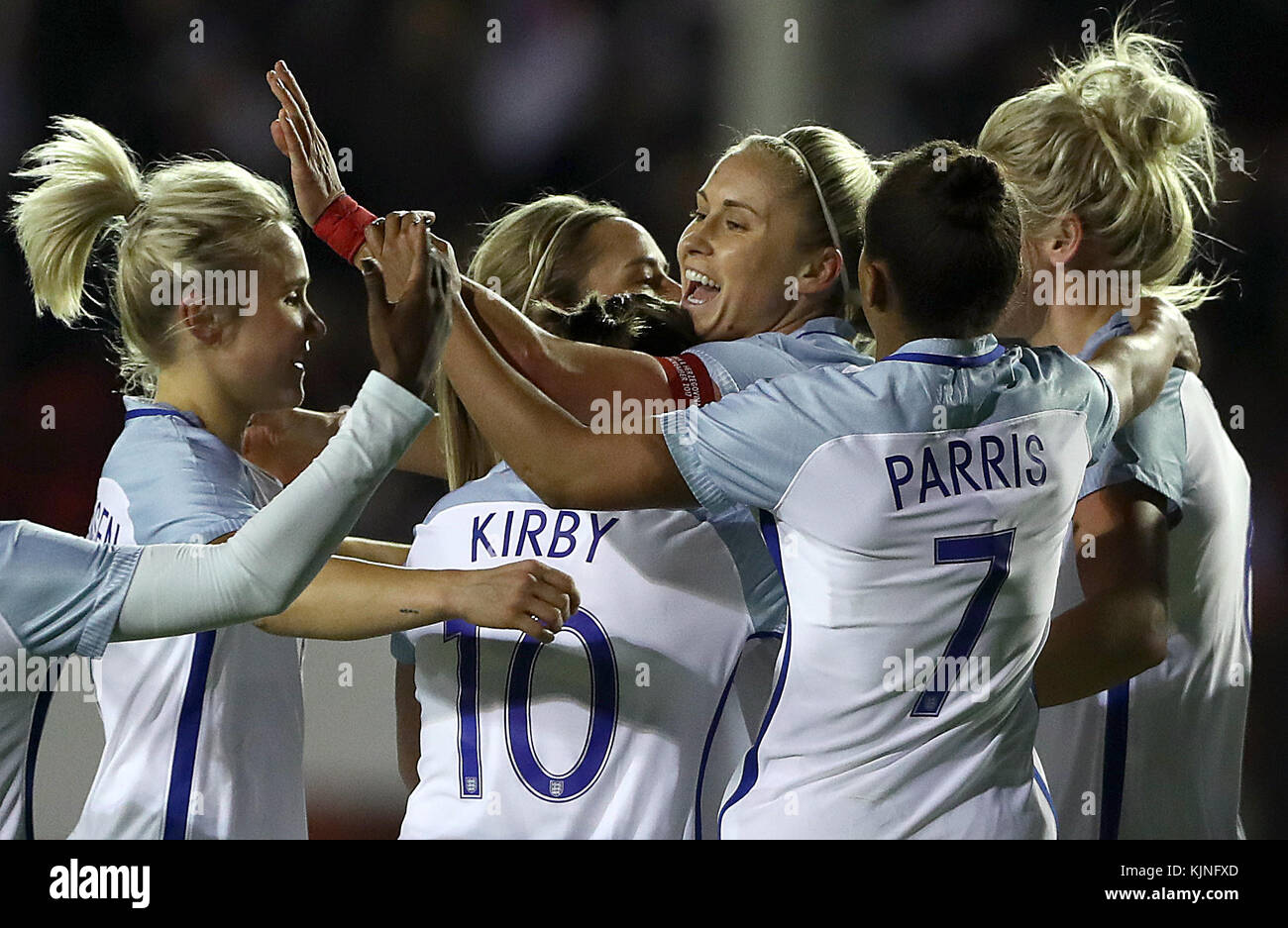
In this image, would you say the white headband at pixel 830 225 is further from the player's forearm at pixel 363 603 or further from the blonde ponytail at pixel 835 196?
the player's forearm at pixel 363 603

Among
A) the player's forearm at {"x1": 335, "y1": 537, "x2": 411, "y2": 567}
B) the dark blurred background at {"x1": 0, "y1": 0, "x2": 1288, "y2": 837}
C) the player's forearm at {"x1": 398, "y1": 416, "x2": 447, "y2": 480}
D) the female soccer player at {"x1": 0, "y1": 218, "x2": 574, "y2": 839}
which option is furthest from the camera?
the dark blurred background at {"x1": 0, "y1": 0, "x2": 1288, "y2": 837}

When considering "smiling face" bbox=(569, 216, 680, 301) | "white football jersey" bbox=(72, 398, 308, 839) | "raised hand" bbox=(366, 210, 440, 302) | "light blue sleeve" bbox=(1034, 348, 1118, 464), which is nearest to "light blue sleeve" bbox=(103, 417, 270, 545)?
"white football jersey" bbox=(72, 398, 308, 839)

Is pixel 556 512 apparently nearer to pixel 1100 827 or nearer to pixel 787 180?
pixel 787 180

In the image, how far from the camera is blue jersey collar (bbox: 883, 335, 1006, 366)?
5.26ft

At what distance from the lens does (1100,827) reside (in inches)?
80.6

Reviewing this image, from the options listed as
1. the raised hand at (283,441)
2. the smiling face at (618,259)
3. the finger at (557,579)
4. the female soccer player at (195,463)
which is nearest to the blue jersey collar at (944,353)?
the finger at (557,579)

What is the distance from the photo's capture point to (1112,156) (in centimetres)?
211

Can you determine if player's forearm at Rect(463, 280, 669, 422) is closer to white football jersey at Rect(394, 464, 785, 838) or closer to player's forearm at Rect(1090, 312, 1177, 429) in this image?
white football jersey at Rect(394, 464, 785, 838)

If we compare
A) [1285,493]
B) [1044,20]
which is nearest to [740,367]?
[1044,20]

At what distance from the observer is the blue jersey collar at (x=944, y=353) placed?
63.1 inches

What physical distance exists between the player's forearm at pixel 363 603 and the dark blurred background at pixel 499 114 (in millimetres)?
765

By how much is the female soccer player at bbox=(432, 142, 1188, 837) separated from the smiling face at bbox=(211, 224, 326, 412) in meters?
0.42

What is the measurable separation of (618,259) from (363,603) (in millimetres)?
667

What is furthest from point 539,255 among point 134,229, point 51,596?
point 51,596
